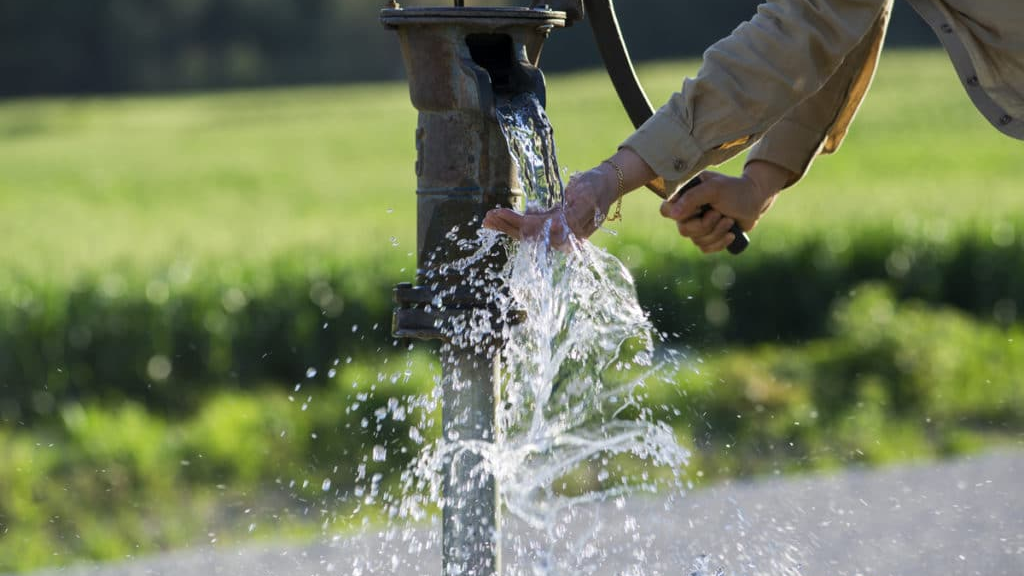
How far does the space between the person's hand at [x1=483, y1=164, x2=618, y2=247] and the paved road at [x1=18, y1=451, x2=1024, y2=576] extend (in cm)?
121

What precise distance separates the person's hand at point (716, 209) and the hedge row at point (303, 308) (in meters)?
3.29

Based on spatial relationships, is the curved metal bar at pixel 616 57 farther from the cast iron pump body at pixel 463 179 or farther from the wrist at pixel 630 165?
the wrist at pixel 630 165

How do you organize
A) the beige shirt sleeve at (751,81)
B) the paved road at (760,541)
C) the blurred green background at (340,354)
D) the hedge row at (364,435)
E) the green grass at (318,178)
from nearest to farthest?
the beige shirt sleeve at (751,81) → the paved road at (760,541) → the hedge row at (364,435) → the blurred green background at (340,354) → the green grass at (318,178)

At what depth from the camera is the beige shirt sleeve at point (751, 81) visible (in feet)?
6.09

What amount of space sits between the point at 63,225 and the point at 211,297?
2.73 m

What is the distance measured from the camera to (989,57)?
194 cm

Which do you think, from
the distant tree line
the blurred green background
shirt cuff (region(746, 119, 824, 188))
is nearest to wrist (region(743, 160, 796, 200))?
shirt cuff (region(746, 119, 824, 188))

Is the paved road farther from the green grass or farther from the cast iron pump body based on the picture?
the green grass

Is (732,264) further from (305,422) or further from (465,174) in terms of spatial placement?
(465,174)

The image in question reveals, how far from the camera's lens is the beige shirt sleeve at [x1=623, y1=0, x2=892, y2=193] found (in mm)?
1857

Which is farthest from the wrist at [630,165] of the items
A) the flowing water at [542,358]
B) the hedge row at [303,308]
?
the hedge row at [303,308]

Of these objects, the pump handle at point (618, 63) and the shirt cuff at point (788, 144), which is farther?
the shirt cuff at point (788, 144)

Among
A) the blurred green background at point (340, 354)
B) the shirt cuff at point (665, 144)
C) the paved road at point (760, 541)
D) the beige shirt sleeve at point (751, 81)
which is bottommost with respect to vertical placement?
the paved road at point (760, 541)

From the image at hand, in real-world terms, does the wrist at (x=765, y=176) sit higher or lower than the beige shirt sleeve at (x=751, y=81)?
lower
